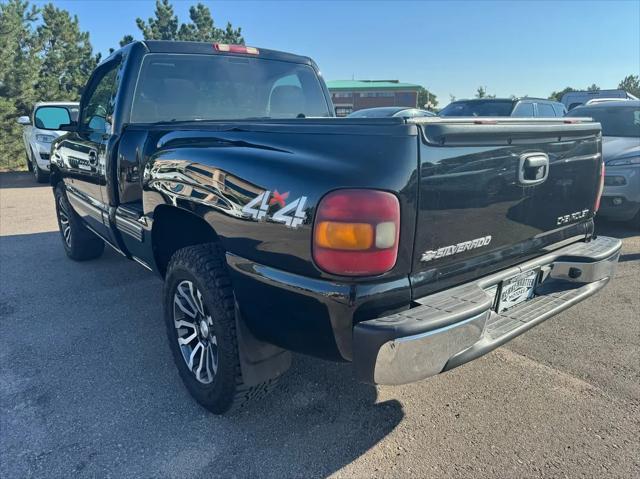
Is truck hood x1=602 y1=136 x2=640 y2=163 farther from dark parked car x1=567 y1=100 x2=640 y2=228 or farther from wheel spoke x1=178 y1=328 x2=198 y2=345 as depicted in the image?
wheel spoke x1=178 y1=328 x2=198 y2=345

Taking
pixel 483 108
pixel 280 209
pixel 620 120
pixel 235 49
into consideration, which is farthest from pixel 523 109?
pixel 280 209

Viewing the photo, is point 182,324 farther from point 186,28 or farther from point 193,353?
point 186,28

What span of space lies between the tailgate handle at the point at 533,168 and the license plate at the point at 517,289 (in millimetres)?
459

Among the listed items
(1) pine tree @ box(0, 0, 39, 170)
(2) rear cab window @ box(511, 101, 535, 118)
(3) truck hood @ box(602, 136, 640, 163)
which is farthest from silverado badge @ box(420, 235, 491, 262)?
(1) pine tree @ box(0, 0, 39, 170)

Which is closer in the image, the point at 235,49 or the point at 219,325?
the point at 219,325

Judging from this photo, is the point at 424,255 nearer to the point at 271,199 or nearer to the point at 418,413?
the point at 271,199

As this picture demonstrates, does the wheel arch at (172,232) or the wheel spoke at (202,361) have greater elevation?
the wheel arch at (172,232)

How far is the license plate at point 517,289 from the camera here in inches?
87.1

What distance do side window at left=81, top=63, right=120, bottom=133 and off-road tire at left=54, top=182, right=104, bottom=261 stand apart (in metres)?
1.08

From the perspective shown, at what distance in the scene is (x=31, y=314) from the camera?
3.67 meters

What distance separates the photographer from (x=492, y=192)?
6.61ft

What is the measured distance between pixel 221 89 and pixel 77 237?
245 cm

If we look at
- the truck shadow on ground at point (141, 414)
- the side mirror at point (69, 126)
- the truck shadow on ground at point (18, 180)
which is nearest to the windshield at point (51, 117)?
the side mirror at point (69, 126)

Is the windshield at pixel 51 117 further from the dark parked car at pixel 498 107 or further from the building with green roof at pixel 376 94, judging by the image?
the building with green roof at pixel 376 94
